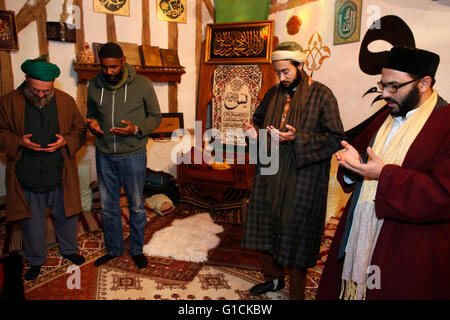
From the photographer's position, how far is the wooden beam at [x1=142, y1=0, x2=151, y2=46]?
4.83 metres

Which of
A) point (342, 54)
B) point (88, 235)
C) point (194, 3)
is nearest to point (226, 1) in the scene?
point (194, 3)

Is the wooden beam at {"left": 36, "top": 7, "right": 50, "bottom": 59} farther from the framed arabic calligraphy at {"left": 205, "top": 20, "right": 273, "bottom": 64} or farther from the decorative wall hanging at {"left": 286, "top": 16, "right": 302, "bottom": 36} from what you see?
the decorative wall hanging at {"left": 286, "top": 16, "right": 302, "bottom": 36}

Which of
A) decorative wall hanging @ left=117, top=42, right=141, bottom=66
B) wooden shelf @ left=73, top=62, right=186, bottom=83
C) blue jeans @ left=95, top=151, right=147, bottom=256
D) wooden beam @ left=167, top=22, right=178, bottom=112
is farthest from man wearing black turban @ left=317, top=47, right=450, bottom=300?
wooden beam @ left=167, top=22, right=178, bottom=112

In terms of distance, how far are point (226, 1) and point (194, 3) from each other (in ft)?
1.69

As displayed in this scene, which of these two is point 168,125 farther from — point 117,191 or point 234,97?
point 117,191

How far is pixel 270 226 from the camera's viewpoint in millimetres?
2504

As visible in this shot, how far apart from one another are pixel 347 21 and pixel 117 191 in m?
3.32

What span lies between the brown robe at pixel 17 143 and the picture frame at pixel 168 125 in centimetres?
214

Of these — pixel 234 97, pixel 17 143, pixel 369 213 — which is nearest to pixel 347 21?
pixel 234 97

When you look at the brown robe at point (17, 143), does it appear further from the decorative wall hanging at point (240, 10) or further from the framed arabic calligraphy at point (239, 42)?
the decorative wall hanging at point (240, 10)

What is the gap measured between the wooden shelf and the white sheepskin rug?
217 cm

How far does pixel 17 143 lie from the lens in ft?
8.70

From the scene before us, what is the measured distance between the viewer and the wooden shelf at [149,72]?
4.28m
